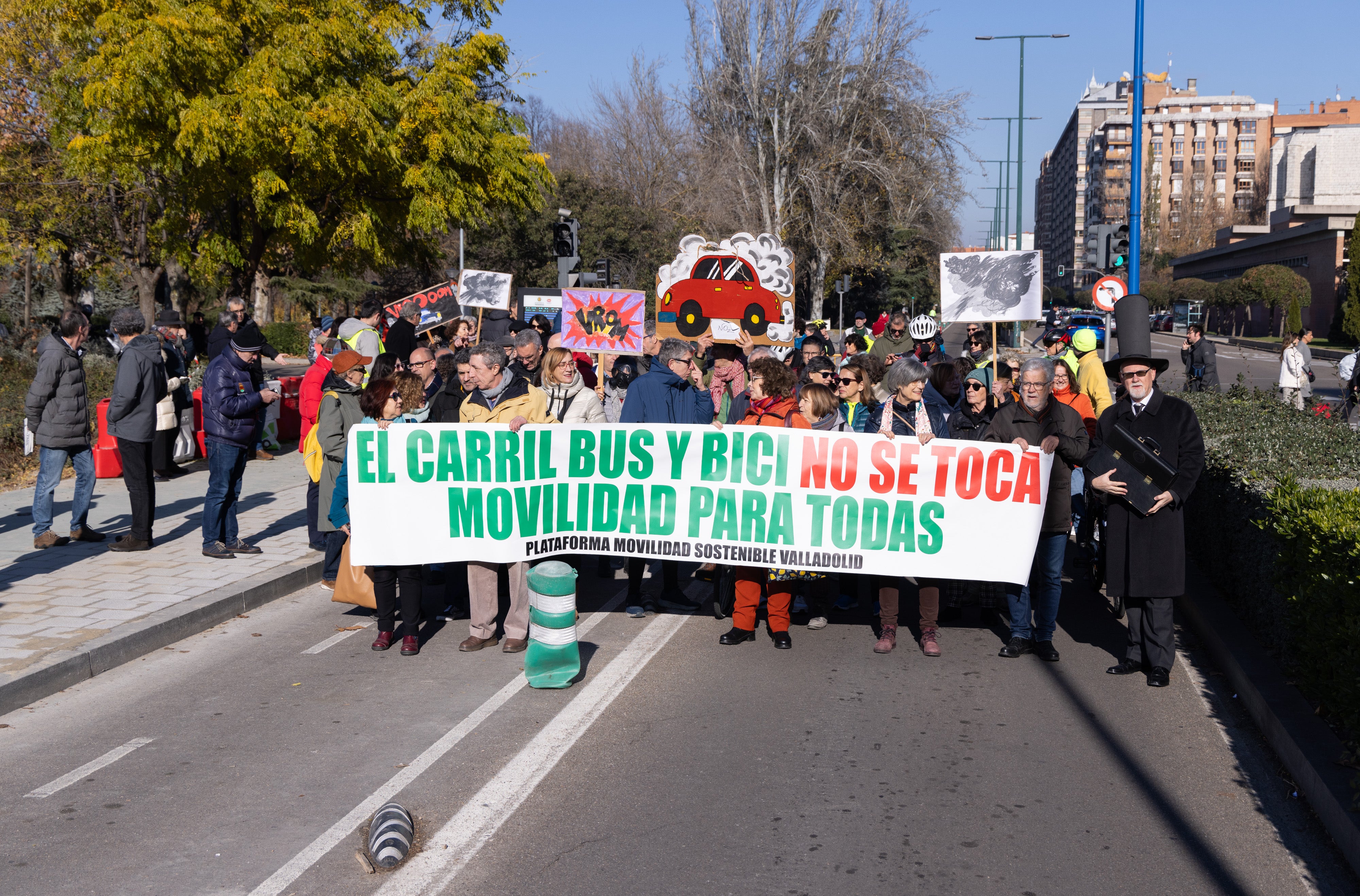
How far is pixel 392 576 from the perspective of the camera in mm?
7484

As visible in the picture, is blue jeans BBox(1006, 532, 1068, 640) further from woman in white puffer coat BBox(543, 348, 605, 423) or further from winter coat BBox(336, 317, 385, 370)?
winter coat BBox(336, 317, 385, 370)

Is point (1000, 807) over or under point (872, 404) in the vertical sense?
under

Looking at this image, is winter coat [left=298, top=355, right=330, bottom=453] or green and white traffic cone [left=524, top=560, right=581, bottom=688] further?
winter coat [left=298, top=355, right=330, bottom=453]

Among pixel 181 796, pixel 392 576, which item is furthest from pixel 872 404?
pixel 181 796

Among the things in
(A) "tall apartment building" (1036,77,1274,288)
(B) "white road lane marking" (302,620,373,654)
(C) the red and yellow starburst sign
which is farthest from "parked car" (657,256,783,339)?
(A) "tall apartment building" (1036,77,1274,288)

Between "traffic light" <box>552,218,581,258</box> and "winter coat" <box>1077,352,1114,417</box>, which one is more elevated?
"traffic light" <box>552,218,581,258</box>

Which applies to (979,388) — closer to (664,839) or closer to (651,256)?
(664,839)

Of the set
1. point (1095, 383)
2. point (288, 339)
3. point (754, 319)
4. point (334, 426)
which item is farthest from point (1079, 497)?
point (288, 339)

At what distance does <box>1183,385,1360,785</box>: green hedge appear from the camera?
5.20m

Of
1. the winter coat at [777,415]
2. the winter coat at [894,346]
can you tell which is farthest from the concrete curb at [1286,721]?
the winter coat at [894,346]

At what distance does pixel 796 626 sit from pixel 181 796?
14.0 feet

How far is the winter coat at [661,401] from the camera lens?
8367mm

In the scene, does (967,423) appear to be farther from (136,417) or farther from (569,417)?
A: (136,417)

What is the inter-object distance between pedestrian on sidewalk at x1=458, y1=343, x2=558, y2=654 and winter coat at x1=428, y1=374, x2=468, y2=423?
2.22ft
